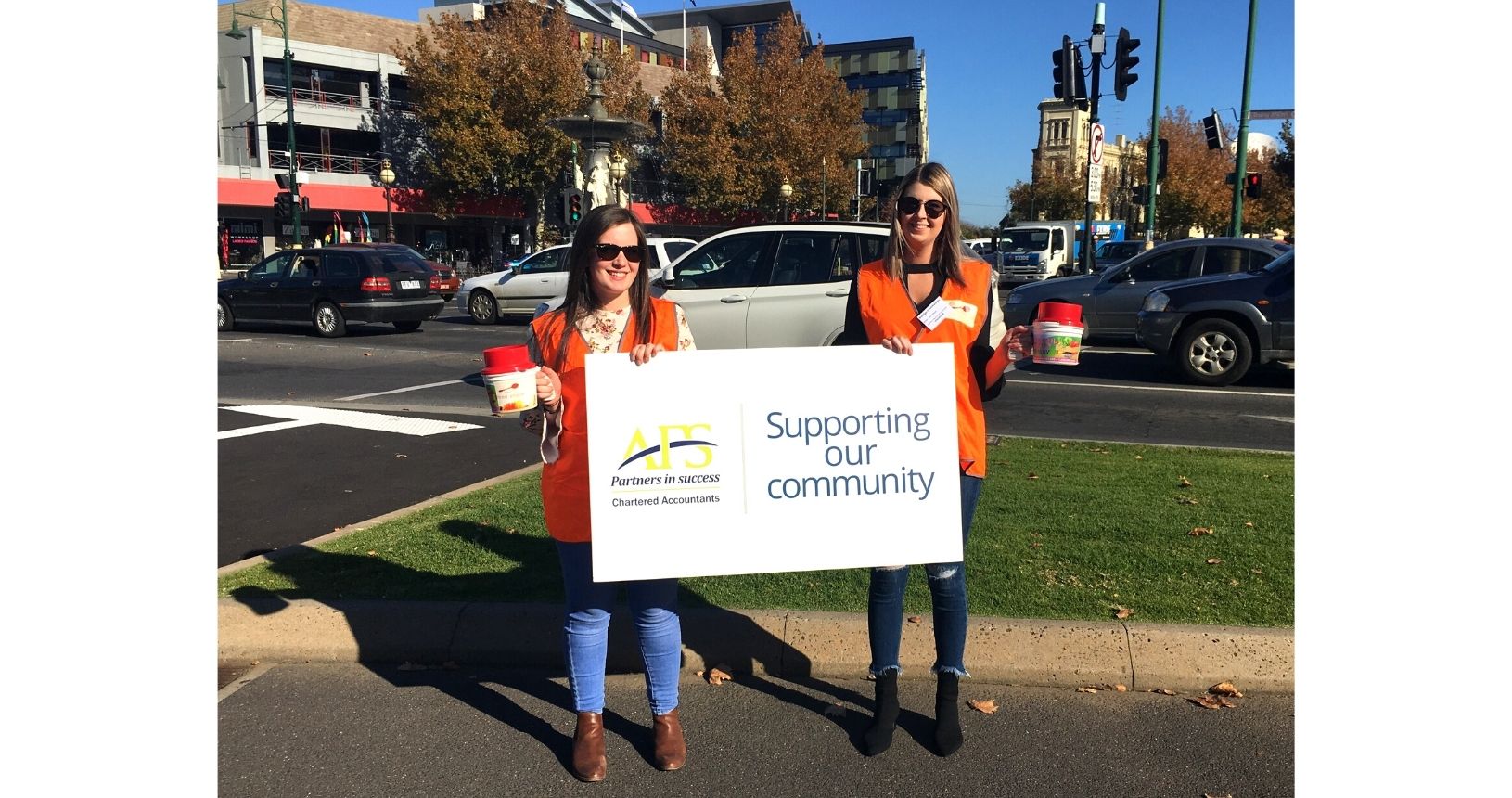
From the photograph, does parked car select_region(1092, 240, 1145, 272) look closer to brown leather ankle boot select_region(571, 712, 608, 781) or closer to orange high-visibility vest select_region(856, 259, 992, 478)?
orange high-visibility vest select_region(856, 259, 992, 478)

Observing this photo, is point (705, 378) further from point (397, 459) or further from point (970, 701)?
point (397, 459)

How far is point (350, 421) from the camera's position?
9461mm

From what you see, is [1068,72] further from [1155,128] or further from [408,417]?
[408,417]

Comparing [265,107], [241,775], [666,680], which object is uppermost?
[265,107]

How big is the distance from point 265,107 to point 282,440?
146ft

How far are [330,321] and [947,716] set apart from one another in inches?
685

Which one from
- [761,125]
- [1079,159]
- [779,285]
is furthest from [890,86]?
[779,285]

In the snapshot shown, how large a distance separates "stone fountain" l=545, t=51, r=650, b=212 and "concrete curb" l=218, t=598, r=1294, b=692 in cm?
1178

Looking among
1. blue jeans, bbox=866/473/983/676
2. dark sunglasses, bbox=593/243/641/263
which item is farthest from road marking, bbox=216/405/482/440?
blue jeans, bbox=866/473/983/676

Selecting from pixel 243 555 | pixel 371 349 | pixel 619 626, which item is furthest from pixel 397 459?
pixel 371 349

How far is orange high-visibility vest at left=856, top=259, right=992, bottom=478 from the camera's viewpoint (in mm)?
3295

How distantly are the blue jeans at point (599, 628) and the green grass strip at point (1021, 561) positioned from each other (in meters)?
0.33

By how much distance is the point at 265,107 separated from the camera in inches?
1852

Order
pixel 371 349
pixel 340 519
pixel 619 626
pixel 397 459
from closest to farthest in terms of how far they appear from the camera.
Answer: pixel 619 626, pixel 340 519, pixel 397 459, pixel 371 349
